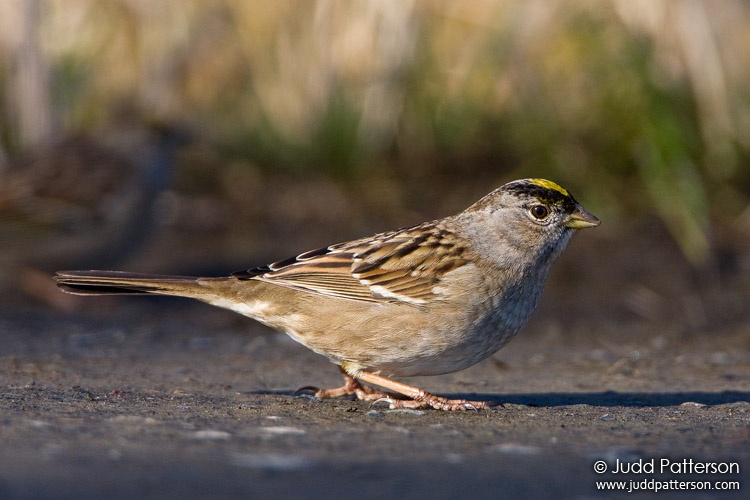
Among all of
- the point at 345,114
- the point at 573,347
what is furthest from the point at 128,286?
the point at 345,114

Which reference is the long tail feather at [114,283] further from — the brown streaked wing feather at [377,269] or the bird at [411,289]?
the brown streaked wing feather at [377,269]

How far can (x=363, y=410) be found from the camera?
15.5ft

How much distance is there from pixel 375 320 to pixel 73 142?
16.6 feet

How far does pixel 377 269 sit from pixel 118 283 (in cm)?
A: 128

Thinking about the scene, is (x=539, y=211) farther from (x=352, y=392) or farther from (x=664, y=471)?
(x=664, y=471)

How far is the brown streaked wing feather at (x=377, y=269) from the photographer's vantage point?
5.10 metres

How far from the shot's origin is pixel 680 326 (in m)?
7.83

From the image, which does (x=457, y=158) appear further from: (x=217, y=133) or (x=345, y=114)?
(x=217, y=133)

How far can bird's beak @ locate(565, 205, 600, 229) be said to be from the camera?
5320 mm

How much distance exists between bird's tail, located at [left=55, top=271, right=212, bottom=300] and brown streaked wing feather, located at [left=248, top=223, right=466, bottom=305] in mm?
362

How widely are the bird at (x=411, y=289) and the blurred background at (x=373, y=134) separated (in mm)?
3201

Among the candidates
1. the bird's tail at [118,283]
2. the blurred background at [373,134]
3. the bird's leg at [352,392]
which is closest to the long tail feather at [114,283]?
the bird's tail at [118,283]

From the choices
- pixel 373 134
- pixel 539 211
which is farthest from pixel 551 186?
pixel 373 134

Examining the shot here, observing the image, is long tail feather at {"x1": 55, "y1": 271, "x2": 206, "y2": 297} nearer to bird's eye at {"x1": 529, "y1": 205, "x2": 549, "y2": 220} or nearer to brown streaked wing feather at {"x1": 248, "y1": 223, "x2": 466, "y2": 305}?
brown streaked wing feather at {"x1": 248, "y1": 223, "x2": 466, "y2": 305}
